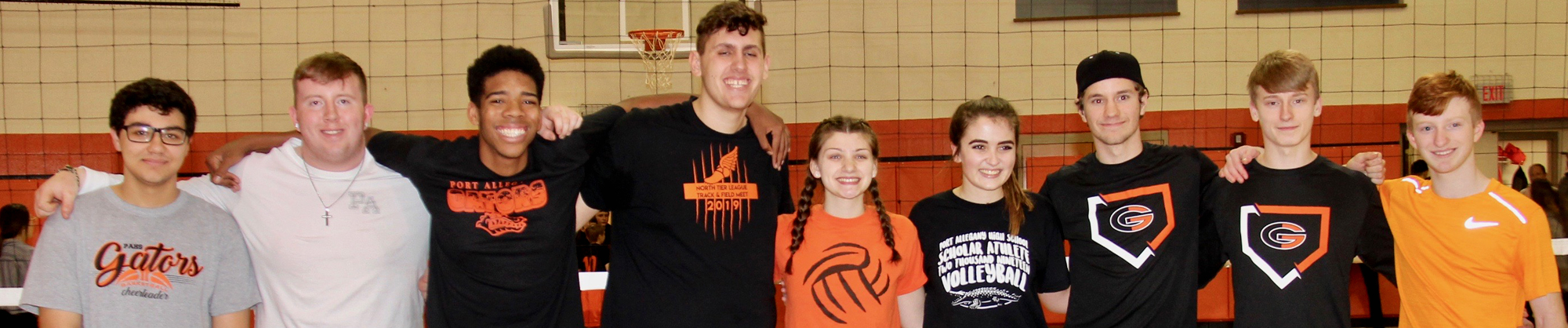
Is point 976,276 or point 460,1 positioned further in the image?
point 460,1

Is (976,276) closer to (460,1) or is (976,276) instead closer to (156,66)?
(460,1)

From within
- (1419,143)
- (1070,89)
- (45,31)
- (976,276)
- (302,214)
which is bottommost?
(976,276)

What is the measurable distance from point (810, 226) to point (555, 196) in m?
0.82

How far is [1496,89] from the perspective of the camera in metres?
9.13

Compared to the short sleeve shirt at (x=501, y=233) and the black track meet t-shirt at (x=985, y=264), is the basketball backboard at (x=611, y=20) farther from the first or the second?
the short sleeve shirt at (x=501, y=233)

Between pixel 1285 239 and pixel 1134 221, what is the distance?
1.50ft

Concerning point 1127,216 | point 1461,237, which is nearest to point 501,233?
point 1127,216

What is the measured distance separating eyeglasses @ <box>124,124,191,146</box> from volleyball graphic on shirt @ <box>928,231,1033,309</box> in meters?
2.35

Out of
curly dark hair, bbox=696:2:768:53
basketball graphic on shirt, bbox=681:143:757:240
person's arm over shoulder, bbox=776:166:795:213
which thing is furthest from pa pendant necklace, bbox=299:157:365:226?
person's arm over shoulder, bbox=776:166:795:213

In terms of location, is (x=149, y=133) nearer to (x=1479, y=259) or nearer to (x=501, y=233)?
(x=501, y=233)

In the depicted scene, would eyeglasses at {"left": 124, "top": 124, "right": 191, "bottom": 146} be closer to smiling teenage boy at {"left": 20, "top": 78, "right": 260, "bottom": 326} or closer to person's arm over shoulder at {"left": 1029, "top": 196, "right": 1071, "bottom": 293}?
smiling teenage boy at {"left": 20, "top": 78, "right": 260, "bottom": 326}

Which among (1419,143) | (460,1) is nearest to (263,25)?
(460,1)

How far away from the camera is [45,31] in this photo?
920 cm

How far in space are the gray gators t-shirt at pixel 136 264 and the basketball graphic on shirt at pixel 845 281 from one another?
68.2 inches
